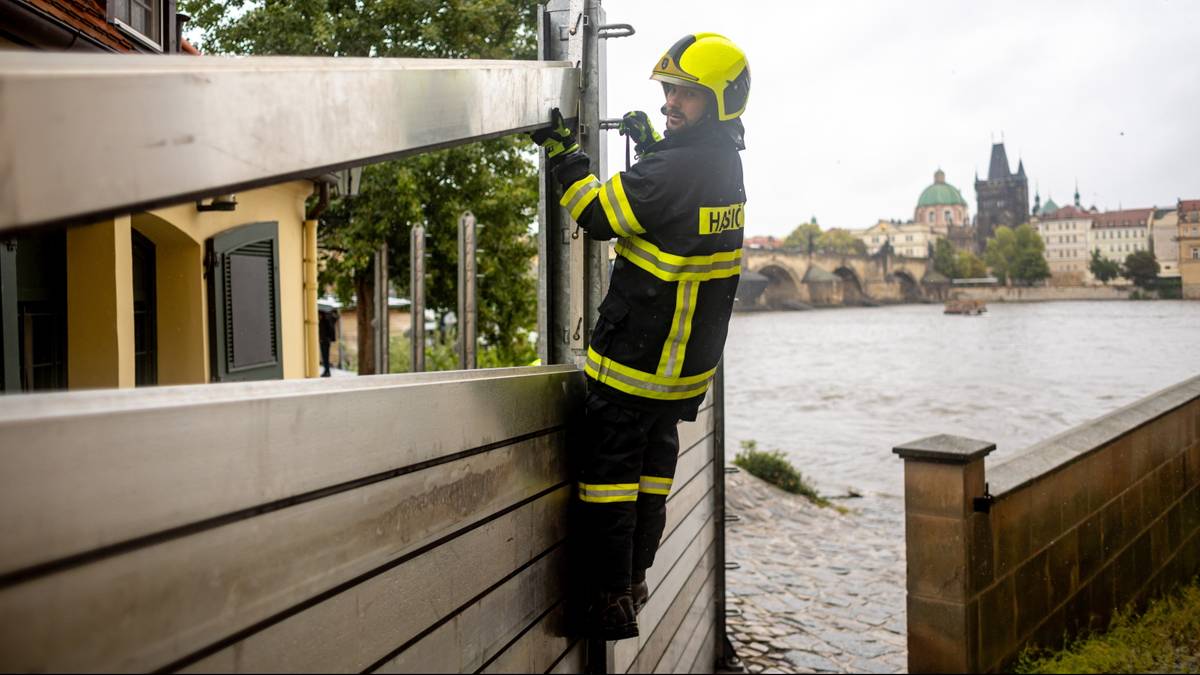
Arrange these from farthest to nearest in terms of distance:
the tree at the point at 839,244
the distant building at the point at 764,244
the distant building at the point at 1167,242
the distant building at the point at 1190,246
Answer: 1. the tree at the point at 839,244
2. the distant building at the point at 764,244
3. the distant building at the point at 1167,242
4. the distant building at the point at 1190,246

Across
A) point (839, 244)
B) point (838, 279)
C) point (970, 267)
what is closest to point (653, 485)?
point (838, 279)

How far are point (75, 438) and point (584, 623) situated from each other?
5.37ft

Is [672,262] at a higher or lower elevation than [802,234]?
lower

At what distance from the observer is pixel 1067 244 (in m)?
78.9

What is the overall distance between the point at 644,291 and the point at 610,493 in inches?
19.1

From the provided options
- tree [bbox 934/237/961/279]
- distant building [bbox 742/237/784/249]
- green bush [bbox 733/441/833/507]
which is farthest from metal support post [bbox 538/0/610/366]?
tree [bbox 934/237/961/279]

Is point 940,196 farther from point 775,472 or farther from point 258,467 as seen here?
point 258,467

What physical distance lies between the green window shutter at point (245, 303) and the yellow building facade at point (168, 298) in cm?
1

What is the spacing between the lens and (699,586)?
17.0 ft

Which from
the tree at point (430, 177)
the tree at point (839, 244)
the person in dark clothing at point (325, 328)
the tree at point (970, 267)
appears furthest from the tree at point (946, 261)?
the tree at point (430, 177)

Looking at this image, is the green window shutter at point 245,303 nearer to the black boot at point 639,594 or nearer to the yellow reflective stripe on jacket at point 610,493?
the black boot at point 639,594

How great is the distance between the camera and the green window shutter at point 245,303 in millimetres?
8492

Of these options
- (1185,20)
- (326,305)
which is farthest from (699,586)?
(326,305)

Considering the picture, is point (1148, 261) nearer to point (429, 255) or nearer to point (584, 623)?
point (429, 255)
